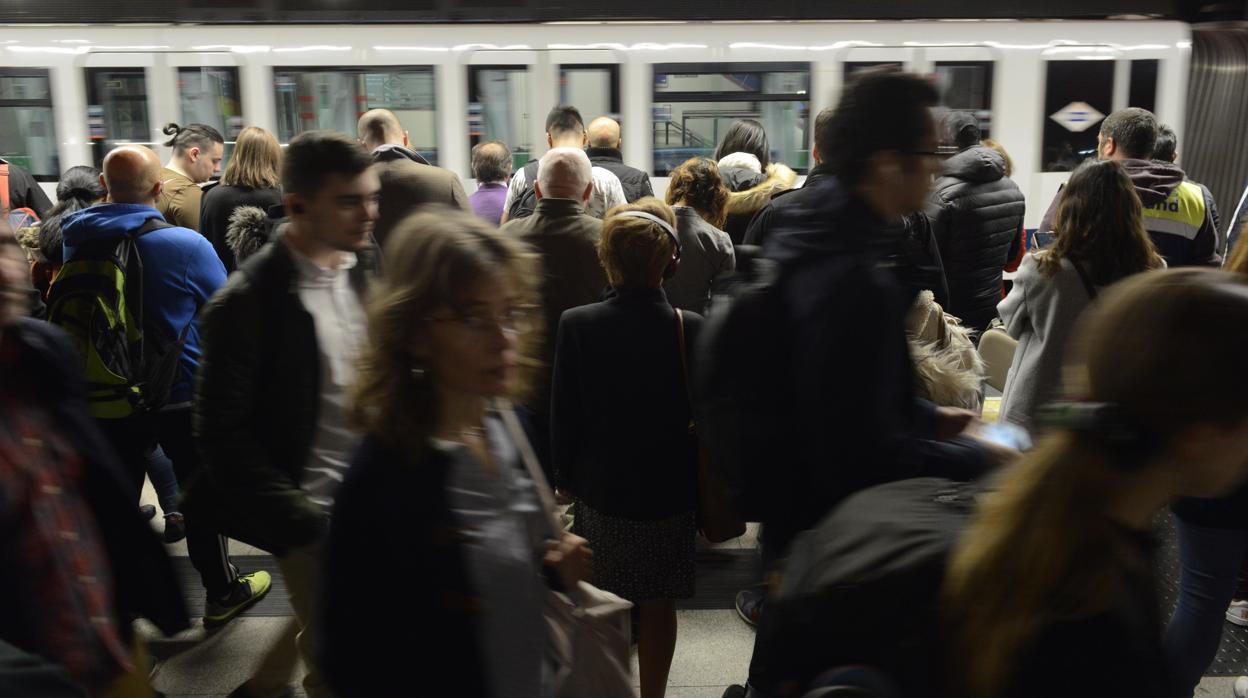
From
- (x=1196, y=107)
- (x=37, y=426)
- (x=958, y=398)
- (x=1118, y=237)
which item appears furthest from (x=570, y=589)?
(x=1196, y=107)

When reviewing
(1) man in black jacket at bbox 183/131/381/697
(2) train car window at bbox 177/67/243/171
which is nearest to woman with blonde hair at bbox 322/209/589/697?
(1) man in black jacket at bbox 183/131/381/697

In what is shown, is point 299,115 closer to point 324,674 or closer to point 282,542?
point 282,542

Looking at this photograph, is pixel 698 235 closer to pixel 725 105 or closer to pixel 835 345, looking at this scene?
pixel 835 345

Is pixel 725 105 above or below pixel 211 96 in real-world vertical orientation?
below

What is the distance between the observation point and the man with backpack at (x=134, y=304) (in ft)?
11.6

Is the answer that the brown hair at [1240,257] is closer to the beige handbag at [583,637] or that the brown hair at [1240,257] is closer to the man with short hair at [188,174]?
the beige handbag at [583,637]

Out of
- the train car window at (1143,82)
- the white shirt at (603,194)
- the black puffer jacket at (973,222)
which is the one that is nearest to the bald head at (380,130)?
the white shirt at (603,194)

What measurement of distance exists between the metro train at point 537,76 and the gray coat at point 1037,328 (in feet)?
17.5

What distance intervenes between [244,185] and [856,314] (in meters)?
4.33

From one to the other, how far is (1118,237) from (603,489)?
76.9 inches

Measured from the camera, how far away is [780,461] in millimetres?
1970

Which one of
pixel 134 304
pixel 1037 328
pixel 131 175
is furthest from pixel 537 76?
pixel 1037 328

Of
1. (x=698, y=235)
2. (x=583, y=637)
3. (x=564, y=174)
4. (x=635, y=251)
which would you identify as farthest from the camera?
(x=698, y=235)

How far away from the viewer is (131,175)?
361 centimetres
